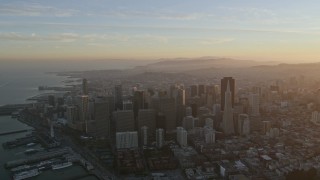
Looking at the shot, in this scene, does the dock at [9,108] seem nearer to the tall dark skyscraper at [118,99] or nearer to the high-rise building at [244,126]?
the tall dark skyscraper at [118,99]

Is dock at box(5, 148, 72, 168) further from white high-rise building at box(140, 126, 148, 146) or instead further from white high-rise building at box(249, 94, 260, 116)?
white high-rise building at box(249, 94, 260, 116)

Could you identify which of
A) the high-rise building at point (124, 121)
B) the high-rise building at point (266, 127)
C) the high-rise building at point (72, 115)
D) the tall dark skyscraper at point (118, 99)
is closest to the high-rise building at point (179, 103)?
the high-rise building at point (124, 121)

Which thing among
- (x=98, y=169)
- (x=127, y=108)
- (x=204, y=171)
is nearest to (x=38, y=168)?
(x=98, y=169)

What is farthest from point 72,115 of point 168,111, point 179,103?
point 179,103

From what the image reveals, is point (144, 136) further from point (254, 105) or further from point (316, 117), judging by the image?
point (316, 117)

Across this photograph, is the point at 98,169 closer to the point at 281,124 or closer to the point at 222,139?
the point at 222,139

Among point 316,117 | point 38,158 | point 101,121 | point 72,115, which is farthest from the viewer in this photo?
point 72,115
